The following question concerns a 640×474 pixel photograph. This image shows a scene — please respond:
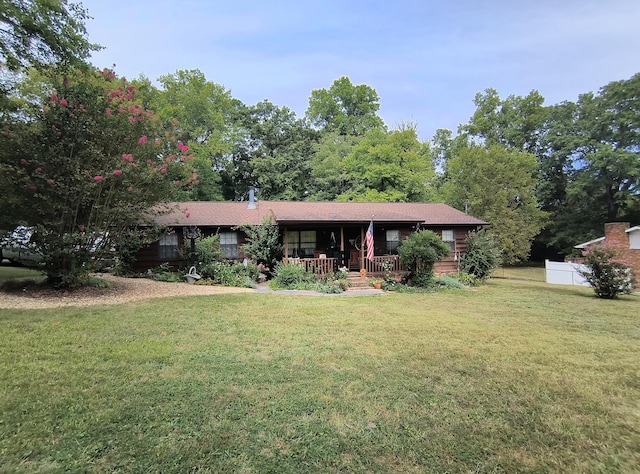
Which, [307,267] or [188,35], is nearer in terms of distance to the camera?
[188,35]

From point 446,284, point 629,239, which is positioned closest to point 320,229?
point 446,284

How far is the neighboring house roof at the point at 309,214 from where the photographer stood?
14.4 m

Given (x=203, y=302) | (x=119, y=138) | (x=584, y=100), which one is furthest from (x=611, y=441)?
(x=584, y=100)

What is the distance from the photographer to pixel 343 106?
36406 mm

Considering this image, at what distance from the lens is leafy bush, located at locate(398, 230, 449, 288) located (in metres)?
12.9

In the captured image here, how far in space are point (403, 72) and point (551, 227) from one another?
76.7 feet

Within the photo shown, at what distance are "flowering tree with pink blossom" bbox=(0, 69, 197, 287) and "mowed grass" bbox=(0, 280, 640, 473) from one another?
2.87m

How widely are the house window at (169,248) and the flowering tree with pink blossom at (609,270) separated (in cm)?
1617

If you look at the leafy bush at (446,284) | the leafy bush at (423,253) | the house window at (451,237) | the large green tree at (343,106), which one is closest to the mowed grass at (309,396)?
the leafy bush at (423,253)

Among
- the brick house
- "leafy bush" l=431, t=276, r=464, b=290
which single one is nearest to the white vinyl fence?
the brick house

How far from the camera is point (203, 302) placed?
29.1 ft

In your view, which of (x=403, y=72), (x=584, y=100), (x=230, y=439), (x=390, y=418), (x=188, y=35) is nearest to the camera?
(x=230, y=439)

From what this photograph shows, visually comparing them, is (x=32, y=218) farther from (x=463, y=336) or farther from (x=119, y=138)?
(x=463, y=336)

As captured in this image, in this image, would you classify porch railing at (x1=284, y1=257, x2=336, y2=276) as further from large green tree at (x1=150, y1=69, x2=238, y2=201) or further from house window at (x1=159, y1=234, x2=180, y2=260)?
large green tree at (x1=150, y1=69, x2=238, y2=201)
